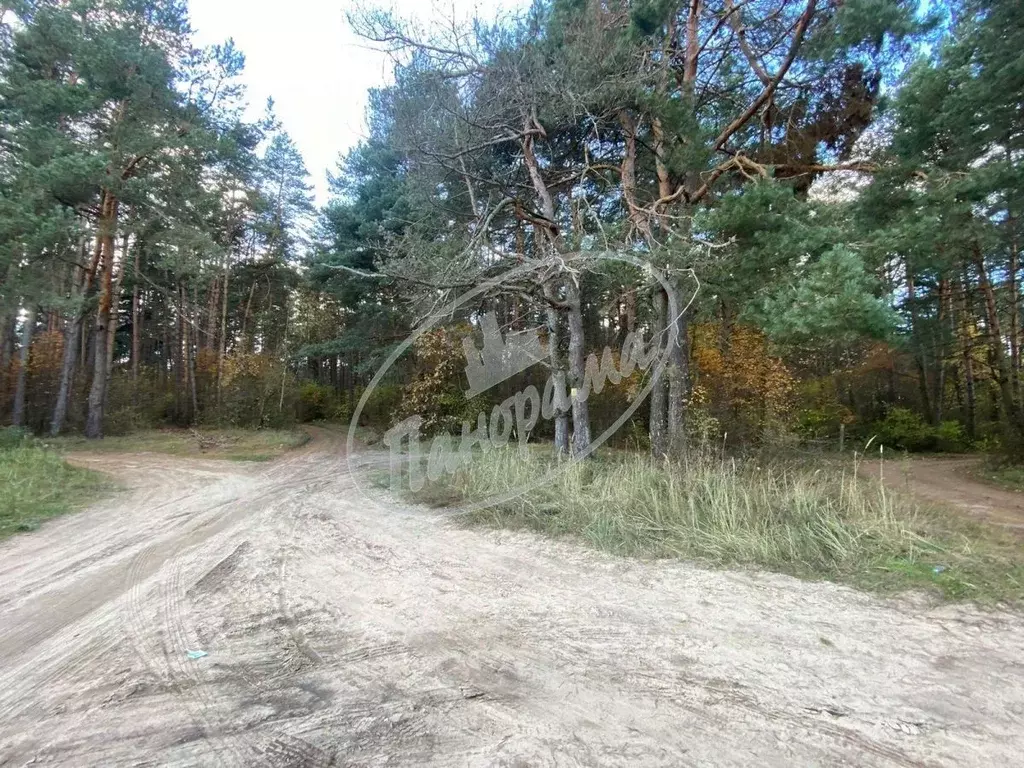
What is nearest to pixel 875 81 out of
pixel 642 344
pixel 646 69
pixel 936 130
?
pixel 936 130

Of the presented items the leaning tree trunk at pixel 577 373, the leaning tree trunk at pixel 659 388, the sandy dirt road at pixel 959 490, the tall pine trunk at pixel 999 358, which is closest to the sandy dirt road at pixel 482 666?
the sandy dirt road at pixel 959 490

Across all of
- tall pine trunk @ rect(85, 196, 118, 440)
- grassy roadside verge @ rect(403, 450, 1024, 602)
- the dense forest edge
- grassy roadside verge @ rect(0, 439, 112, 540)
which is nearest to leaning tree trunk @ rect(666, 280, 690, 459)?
the dense forest edge

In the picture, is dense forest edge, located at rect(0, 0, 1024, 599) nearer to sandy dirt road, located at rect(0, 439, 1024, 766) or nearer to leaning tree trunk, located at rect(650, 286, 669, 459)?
leaning tree trunk, located at rect(650, 286, 669, 459)

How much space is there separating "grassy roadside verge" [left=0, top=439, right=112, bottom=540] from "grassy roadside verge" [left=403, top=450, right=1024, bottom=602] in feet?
16.4

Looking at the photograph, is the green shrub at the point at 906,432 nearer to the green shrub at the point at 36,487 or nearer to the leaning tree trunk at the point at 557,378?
the leaning tree trunk at the point at 557,378

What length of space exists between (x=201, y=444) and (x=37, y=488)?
304 inches

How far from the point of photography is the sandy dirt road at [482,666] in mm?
2271

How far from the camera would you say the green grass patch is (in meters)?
14.3

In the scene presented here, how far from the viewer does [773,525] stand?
199 inches

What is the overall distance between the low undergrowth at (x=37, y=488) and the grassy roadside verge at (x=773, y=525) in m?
4.99

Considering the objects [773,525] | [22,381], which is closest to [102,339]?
[22,381]

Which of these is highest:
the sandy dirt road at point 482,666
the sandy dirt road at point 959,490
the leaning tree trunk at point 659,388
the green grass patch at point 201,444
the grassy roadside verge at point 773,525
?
the leaning tree trunk at point 659,388

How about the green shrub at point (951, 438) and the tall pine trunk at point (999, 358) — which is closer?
the tall pine trunk at point (999, 358)

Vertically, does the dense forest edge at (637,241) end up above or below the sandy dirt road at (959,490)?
above
